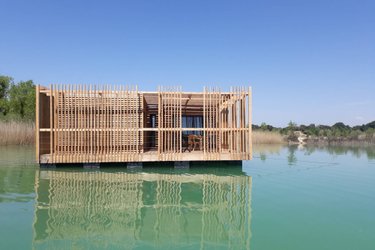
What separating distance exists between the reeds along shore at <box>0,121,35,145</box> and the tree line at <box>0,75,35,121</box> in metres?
4.98

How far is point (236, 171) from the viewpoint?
9.48 m

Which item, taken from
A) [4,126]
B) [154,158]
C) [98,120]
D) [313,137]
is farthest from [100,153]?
[313,137]

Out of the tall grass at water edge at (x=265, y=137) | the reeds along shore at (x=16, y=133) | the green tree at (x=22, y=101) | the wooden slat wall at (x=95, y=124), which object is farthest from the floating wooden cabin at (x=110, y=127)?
the green tree at (x=22, y=101)

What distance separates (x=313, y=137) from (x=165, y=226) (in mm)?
Answer: 34457

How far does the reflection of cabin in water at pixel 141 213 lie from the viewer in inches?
143

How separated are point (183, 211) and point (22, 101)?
82.8 ft

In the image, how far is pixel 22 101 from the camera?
25.3m

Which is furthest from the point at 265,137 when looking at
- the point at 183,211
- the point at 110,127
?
the point at 183,211

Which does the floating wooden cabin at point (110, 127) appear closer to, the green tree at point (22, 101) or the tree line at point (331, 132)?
the green tree at point (22, 101)

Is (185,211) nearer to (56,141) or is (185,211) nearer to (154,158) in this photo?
(154,158)

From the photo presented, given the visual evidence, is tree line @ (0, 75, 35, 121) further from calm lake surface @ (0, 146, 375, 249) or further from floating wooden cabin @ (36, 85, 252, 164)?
calm lake surface @ (0, 146, 375, 249)

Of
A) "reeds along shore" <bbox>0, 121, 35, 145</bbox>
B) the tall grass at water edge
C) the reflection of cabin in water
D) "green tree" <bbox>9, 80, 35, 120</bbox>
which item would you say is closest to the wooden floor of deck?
the reflection of cabin in water

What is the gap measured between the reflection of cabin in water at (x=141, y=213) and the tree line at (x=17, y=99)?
19.3 meters

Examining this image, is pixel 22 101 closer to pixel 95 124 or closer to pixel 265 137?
pixel 95 124
